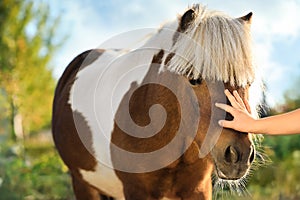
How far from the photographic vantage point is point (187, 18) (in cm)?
285

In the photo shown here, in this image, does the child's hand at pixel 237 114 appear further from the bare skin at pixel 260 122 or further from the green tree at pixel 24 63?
the green tree at pixel 24 63

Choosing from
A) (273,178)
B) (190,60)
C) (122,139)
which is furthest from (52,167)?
(190,60)

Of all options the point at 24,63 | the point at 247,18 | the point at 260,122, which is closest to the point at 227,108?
the point at 260,122

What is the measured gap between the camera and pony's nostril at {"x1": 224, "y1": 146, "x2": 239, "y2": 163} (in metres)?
2.56

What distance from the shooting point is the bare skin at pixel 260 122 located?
245cm

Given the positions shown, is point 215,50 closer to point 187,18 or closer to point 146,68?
point 187,18

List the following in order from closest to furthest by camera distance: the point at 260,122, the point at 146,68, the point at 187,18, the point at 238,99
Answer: the point at 260,122 → the point at 238,99 → the point at 187,18 → the point at 146,68

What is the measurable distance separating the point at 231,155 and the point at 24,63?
14.1m

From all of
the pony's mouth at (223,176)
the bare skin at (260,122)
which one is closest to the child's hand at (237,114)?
the bare skin at (260,122)

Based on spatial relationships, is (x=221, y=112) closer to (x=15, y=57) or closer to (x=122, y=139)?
(x=122, y=139)

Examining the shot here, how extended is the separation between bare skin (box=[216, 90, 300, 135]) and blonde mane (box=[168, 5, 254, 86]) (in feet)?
0.45

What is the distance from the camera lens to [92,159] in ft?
12.5

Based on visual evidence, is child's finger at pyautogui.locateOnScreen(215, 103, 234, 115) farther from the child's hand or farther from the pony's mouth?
the pony's mouth

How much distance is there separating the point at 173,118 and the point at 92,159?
104cm
